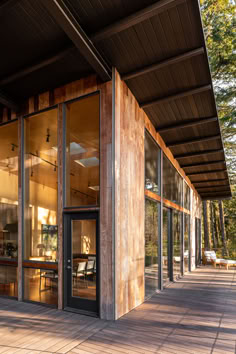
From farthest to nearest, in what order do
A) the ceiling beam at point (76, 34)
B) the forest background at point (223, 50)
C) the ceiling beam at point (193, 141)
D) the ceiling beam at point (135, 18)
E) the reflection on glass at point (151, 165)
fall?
the forest background at point (223, 50)
the ceiling beam at point (193, 141)
the reflection on glass at point (151, 165)
the ceiling beam at point (135, 18)
the ceiling beam at point (76, 34)

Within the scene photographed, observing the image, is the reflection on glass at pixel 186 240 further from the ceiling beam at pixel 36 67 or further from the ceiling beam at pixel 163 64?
the ceiling beam at pixel 36 67

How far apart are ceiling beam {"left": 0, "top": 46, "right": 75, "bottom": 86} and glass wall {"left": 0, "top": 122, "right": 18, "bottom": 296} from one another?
1.60 m

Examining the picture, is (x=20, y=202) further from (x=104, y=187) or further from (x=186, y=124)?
(x=186, y=124)

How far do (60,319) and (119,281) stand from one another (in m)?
1.27

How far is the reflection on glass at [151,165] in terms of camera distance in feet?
25.2

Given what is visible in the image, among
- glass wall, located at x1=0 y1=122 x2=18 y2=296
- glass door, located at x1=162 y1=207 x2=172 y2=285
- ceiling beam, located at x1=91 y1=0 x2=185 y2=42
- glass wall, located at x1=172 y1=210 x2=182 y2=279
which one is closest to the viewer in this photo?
ceiling beam, located at x1=91 y1=0 x2=185 y2=42

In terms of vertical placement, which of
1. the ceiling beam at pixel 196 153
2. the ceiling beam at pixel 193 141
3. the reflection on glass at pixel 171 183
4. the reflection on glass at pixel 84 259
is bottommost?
the reflection on glass at pixel 84 259

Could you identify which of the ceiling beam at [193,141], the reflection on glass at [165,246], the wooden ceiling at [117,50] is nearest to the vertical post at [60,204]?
the wooden ceiling at [117,50]

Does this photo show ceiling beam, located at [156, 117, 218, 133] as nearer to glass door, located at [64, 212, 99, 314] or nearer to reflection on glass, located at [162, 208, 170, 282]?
reflection on glass, located at [162, 208, 170, 282]

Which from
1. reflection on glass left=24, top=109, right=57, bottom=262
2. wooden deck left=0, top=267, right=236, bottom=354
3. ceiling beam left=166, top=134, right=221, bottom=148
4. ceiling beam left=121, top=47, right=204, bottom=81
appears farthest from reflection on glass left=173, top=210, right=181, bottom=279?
ceiling beam left=121, top=47, right=204, bottom=81

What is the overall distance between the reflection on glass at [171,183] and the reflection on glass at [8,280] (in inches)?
194

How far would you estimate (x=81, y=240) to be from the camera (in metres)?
6.04

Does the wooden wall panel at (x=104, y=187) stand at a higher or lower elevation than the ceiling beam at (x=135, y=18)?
lower

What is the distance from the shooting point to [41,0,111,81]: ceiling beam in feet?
13.2
